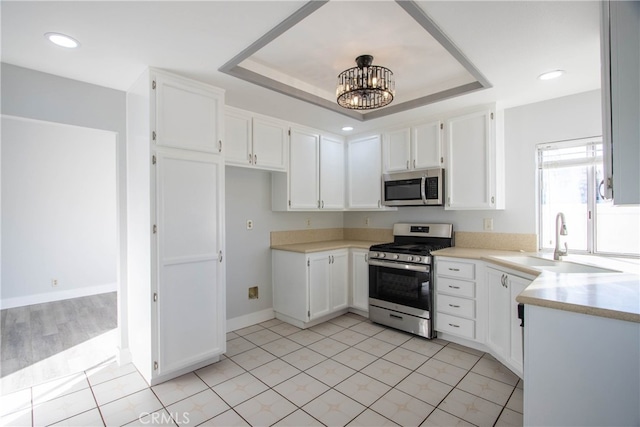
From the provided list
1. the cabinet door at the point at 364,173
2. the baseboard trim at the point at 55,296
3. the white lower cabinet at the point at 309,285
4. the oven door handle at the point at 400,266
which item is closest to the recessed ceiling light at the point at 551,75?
the cabinet door at the point at 364,173

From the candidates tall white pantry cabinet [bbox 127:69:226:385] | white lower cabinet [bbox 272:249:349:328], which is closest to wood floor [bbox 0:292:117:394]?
tall white pantry cabinet [bbox 127:69:226:385]

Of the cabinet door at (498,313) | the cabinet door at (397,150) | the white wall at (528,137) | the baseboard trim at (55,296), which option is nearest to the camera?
the cabinet door at (498,313)

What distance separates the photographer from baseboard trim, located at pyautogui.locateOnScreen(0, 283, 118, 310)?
4.23 meters

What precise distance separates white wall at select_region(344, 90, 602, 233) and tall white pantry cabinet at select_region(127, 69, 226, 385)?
2751 mm

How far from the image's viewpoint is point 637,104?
1217mm

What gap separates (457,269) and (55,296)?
569 centimetres

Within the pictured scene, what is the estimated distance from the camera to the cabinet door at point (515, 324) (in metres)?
2.23

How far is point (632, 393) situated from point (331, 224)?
3570 mm

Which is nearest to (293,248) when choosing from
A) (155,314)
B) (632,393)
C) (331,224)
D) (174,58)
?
(331,224)

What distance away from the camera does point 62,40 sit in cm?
183

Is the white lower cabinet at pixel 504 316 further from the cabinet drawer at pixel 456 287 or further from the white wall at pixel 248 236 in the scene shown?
the white wall at pixel 248 236

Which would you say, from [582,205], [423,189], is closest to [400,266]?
[423,189]

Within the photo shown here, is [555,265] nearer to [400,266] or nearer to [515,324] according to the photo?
[515,324]

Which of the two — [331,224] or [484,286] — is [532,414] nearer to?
[484,286]
